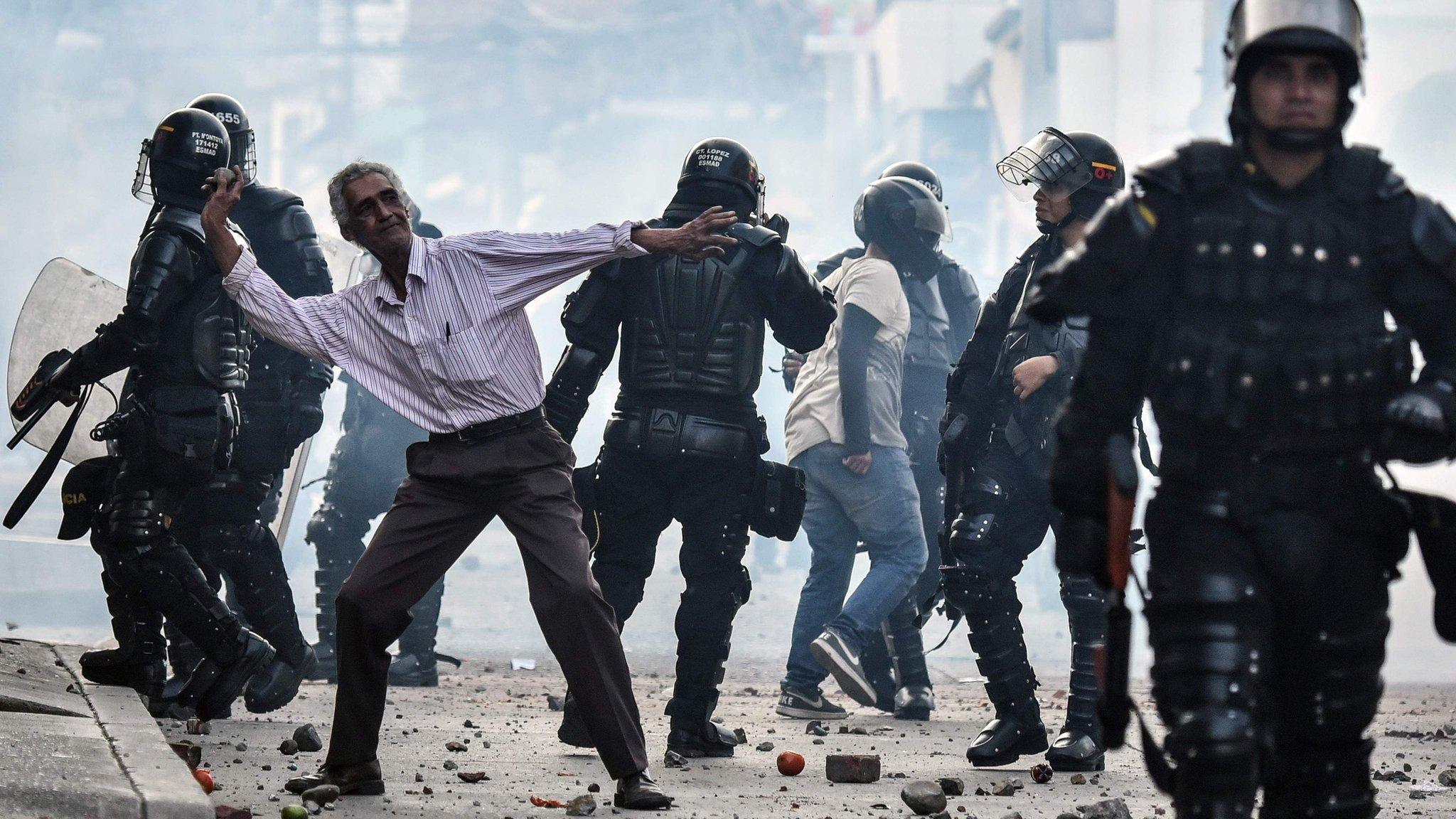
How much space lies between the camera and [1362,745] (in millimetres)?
3188

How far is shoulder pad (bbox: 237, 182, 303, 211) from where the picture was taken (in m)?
6.62

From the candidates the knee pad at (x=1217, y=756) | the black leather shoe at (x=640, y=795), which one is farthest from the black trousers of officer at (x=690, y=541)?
the knee pad at (x=1217, y=756)

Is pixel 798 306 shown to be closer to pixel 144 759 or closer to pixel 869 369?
pixel 869 369

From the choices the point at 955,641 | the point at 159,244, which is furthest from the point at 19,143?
the point at 159,244

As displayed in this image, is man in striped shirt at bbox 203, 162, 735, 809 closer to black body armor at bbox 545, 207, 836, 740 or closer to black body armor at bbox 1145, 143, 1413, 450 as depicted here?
black body armor at bbox 545, 207, 836, 740

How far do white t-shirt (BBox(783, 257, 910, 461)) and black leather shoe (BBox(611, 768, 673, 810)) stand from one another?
314 cm

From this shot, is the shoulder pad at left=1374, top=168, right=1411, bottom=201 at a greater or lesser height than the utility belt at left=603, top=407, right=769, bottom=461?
greater

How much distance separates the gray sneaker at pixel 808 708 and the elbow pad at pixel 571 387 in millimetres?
1964

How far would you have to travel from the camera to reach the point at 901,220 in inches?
289

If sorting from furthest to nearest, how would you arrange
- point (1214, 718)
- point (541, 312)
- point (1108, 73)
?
1. point (1108, 73)
2. point (541, 312)
3. point (1214, 718)

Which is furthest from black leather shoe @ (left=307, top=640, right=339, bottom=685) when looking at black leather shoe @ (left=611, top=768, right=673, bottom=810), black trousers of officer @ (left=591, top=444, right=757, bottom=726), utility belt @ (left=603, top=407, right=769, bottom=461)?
black leather shoe @ (left=611, top=768, right=673, bottom=810)

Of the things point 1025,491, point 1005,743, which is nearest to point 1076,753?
point 1005,743

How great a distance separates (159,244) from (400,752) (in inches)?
69.2

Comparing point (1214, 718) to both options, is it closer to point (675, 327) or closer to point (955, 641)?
point (675, 327)
